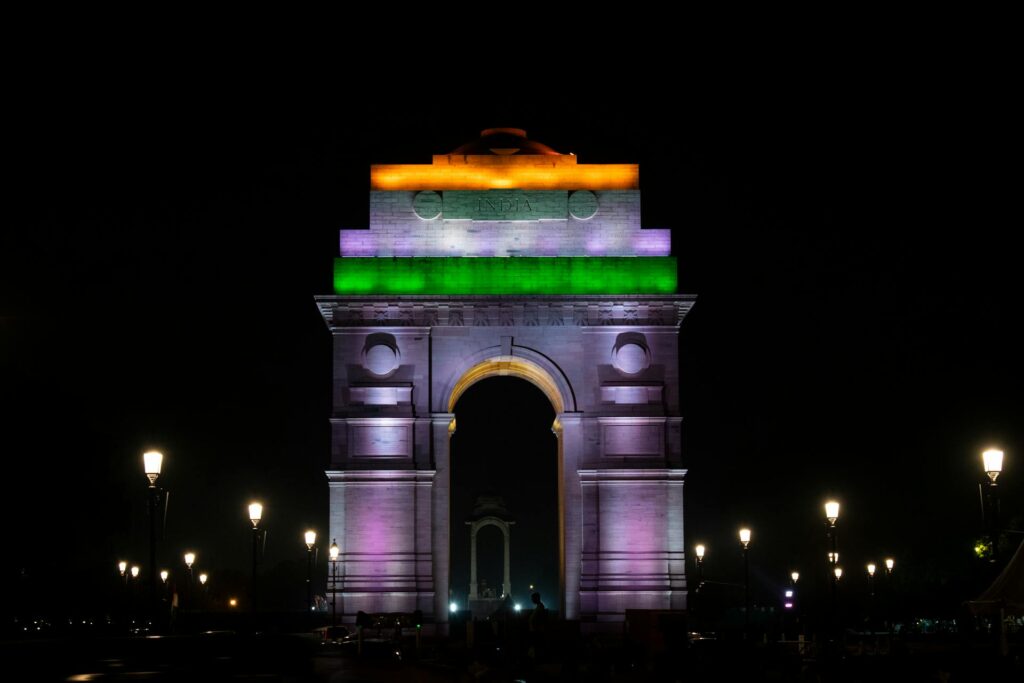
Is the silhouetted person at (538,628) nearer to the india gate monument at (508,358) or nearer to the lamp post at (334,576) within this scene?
the lamp post at (334,576)

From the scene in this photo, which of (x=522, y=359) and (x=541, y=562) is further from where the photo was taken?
(x=541, y=562)

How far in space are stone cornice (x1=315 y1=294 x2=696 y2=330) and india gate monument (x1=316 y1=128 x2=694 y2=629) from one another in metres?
0.05

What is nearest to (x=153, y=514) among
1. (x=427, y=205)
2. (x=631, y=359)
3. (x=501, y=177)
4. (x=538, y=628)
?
(x=538, y=628)

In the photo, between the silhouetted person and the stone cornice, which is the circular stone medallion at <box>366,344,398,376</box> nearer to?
the stone cornice

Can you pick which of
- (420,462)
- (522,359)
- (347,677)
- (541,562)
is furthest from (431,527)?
(541,562)

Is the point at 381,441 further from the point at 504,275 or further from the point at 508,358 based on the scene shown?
the point at 504,275

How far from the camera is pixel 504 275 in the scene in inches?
2191

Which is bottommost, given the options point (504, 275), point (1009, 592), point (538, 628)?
point (538, 628)

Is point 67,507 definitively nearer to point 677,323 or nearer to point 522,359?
point 522,359

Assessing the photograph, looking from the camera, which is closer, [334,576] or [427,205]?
[334,576]

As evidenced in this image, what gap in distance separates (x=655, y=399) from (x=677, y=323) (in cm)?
260

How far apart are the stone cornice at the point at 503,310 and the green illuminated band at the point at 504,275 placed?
34 centimetres

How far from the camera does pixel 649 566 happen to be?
5469 cm

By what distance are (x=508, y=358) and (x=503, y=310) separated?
1.76m
